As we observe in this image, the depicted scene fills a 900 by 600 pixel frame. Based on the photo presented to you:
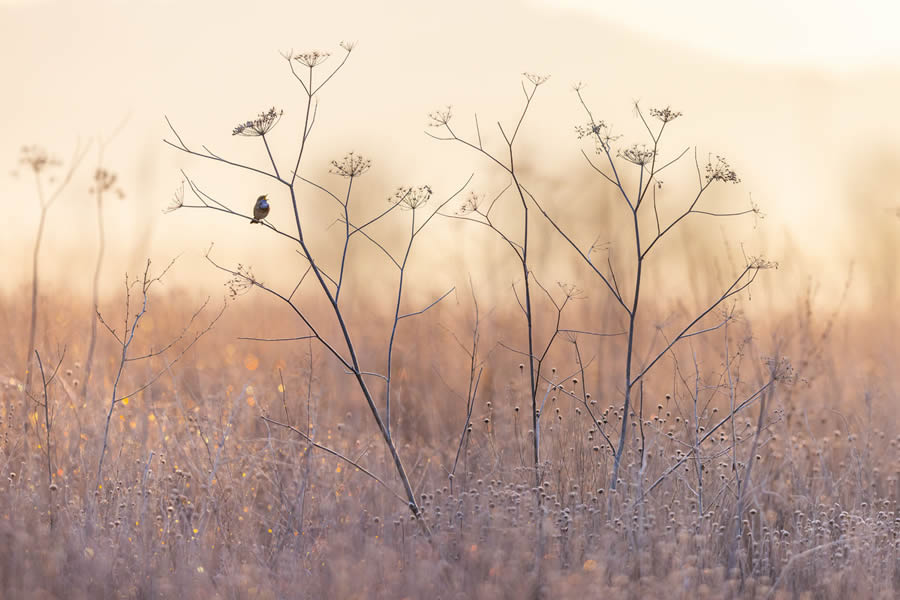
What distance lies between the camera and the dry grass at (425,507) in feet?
10.9

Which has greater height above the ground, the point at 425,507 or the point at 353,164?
the point at 353,164

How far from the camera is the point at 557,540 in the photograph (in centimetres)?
358

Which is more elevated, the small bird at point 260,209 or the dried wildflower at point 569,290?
the small bird at point 260,209

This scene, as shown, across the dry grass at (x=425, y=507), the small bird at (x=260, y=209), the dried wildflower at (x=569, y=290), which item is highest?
the small bird at (x=260, y=209)

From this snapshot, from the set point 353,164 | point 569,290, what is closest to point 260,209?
point 353,164

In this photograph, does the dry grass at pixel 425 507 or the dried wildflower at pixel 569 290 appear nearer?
the dry grass at pixel 425 507

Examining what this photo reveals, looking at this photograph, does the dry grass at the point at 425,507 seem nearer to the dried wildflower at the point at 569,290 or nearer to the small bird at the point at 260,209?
the dried wildflower at the point at 569,290

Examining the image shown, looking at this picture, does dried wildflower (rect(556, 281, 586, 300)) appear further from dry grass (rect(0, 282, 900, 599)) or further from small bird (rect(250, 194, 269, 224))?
small bird (rect(250, 194, 269, 224))

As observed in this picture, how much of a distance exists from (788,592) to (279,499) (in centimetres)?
223

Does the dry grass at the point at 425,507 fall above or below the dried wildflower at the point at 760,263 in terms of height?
below

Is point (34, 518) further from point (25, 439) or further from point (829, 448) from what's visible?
point (829, 448)

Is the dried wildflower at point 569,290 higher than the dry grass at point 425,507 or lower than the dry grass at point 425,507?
higher

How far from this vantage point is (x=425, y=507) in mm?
3994

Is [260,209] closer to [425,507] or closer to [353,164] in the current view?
[353,164]
